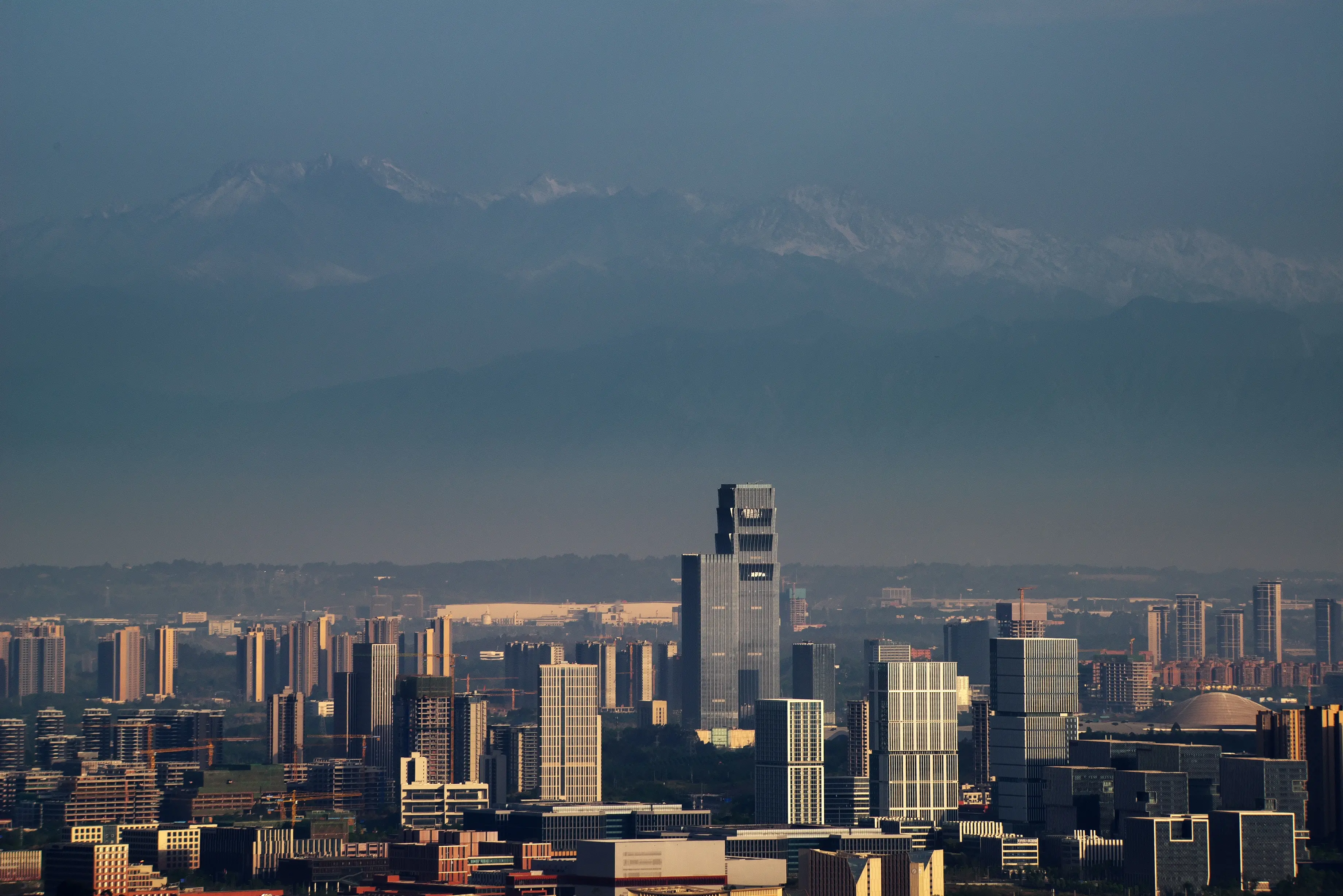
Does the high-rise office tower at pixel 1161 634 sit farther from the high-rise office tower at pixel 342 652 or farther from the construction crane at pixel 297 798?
the construction crane at pixel 297 798

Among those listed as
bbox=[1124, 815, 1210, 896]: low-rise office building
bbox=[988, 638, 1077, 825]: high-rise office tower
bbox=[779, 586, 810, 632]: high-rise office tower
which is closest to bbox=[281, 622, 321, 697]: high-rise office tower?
bbox=[779, 586, 810, 632]: high-rise office tower

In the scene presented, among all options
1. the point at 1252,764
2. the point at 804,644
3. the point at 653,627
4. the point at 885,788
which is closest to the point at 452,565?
the point at 653,627

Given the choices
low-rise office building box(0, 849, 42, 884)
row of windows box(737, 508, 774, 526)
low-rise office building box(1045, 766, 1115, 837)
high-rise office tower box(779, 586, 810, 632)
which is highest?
row of windows box(737, 508, 774, 526)

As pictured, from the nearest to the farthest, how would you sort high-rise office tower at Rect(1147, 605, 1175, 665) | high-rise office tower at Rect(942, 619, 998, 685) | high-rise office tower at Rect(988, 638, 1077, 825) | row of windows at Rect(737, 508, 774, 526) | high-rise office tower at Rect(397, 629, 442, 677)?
high-rise office tower at Rect(988, 638, 1077, 825) → high-rise office tower at Rect(397, 629, 442, 677) → high-rise office tower at Rect(942, 619, 998, 685) → row of windows at Rect(737, 508, 774, 526) → high-rise office tower at Rect(1147, 605, 1175, 665)

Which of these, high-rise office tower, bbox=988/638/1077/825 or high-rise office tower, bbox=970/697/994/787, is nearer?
high-rise office tower, bbox=988/638/1077/825

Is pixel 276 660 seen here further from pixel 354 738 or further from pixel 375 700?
pixel 354 738

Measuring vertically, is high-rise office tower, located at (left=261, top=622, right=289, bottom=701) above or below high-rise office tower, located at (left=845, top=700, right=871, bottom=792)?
above

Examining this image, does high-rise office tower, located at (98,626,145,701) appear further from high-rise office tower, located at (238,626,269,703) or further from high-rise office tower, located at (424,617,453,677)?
high-rise office tower, located at (424,617,453,677)
